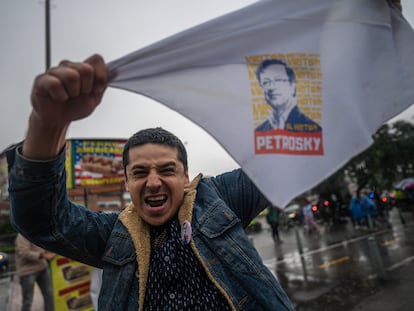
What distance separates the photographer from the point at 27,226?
4.22 feet

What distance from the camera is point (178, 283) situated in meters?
1.41

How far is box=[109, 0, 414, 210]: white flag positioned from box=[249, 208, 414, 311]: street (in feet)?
15.2

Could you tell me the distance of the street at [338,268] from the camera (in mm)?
5434

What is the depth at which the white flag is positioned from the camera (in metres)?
1.24

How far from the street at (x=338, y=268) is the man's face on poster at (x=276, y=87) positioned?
15.7 ft

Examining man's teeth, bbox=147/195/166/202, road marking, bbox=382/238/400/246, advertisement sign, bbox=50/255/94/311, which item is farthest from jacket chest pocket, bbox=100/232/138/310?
road marking, bbox=382/238/400/246

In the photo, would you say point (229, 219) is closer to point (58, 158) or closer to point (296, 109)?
point (296, 109)

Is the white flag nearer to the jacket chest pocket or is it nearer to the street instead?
the jacket chest pocket

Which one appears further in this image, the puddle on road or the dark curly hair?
the puddle on road

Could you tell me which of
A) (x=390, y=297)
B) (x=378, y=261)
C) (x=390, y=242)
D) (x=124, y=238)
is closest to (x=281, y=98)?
(x=124, y=238)

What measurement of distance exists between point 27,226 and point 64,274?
3.89 meters

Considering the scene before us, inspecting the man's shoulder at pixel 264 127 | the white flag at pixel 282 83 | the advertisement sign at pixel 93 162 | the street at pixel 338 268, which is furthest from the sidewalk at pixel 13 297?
the man's shoulder at pixel 264 127

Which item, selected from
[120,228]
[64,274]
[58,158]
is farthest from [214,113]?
[64,274]

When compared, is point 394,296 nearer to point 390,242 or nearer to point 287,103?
point 287,103
